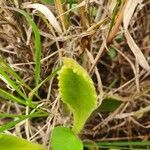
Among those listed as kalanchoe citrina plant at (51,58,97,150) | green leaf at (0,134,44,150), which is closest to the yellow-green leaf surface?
kalanchoe citrina plant at (51,58,97,150)

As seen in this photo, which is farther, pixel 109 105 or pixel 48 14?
pixel 109 105

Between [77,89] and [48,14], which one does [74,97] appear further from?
[48,14]

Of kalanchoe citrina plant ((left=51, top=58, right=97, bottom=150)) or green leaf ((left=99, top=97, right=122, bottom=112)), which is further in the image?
green leaf ((left=99, top=97, right=122, bottom=112))

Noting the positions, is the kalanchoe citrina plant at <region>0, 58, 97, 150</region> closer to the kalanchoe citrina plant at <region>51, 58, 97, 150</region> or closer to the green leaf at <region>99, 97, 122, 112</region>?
the kalanchoe citrina plant at <region>51, 58, 97, 150</region>

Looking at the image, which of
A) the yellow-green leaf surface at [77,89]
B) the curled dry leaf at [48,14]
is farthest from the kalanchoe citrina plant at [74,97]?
the curled dry leaf at [48,14]

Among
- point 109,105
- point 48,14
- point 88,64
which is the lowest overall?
point 109,105

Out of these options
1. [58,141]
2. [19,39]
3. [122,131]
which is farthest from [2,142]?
[122,131]

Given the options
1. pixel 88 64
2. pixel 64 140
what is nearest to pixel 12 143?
pixel 64 140
